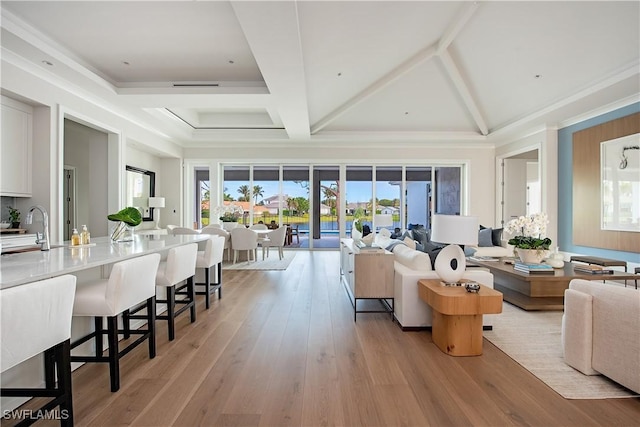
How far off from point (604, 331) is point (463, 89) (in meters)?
5.64

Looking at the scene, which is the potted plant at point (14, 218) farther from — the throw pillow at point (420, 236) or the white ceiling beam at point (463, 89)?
the white ceiling beam at point (463, 89)

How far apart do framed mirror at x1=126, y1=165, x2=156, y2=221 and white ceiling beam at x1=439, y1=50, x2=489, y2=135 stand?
7218 millimetres

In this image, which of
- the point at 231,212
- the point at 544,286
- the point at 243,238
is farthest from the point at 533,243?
the point at 231,212

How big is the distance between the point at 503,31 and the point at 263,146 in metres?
6.10

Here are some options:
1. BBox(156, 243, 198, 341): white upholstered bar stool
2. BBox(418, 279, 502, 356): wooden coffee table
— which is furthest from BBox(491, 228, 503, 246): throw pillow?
BBox(156, 243, 198, 341): white upholstered bar stool

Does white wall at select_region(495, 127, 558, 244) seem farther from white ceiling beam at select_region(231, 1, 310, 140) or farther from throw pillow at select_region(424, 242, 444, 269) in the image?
white ceiling beam at select_region(231, 1, 310, 140)

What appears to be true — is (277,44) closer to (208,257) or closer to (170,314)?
(208,257)

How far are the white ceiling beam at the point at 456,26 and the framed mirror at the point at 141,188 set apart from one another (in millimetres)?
7104

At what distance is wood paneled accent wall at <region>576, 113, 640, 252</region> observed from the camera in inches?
208

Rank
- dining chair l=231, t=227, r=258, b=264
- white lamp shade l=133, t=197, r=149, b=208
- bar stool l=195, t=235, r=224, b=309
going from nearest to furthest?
bar stool l=195, t=235, r=224, b=309, dining chair l=231, t=227, r=258, b=264, white lamp shade l=133, t=197, r=149, b=208

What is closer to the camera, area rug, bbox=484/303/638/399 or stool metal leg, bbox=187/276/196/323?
area rug, bbox=484/303/638/399

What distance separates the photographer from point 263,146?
8984 mm

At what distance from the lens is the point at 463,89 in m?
6.56

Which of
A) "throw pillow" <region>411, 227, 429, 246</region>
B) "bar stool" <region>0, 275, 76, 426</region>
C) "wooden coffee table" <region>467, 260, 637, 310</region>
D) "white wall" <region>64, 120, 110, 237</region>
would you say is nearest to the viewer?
"bar stool" <region>0, 275, 76, 426</region>
